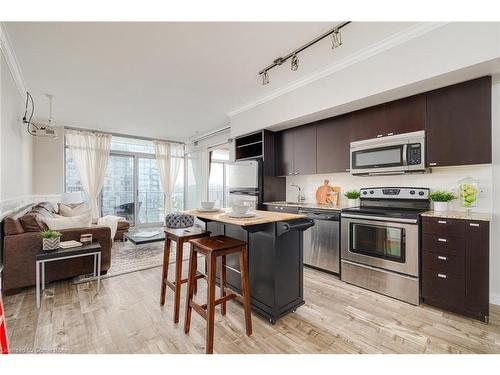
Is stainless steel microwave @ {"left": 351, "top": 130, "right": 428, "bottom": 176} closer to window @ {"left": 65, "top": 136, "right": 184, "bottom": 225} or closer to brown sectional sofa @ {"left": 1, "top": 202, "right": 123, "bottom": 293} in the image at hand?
brown sectional sofa @ {"left": 1, "top": 202, "right": 123, "bottom": 293}

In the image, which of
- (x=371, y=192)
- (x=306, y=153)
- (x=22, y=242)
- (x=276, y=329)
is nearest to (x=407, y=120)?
(x=371, y=192)

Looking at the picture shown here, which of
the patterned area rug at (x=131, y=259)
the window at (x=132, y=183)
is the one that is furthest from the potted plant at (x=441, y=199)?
the window at (x=132, y=183)

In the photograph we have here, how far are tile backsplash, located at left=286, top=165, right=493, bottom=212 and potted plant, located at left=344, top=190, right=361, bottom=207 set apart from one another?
12 centimetres

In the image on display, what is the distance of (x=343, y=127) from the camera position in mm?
3166

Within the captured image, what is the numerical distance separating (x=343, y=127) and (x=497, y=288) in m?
2.33

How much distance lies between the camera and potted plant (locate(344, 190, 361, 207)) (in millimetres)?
3193

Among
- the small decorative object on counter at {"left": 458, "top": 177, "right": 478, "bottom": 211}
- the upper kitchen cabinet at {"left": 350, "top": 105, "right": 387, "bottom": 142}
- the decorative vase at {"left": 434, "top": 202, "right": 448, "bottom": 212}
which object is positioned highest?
the upper kitchen cabinet at {"left": 350, "top": 105, "right": 387, "bottom": 142}

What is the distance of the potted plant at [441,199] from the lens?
7.89 ft

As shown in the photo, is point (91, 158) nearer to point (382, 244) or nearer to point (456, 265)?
point (382, 244)

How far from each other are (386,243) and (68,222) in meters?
3.80

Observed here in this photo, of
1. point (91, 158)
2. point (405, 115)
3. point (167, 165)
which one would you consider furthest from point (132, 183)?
point (405, 115)

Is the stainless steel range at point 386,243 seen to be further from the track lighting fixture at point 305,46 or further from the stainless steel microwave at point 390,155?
the track lighting fixture at point 305,46

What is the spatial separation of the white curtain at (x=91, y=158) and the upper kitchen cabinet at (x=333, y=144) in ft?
16.7

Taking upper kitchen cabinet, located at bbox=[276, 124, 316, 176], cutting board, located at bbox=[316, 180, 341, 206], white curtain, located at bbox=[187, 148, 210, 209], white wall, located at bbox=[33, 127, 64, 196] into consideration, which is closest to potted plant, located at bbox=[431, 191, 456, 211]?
cutting board, located at bbox=[316, 180, 341, 206]
